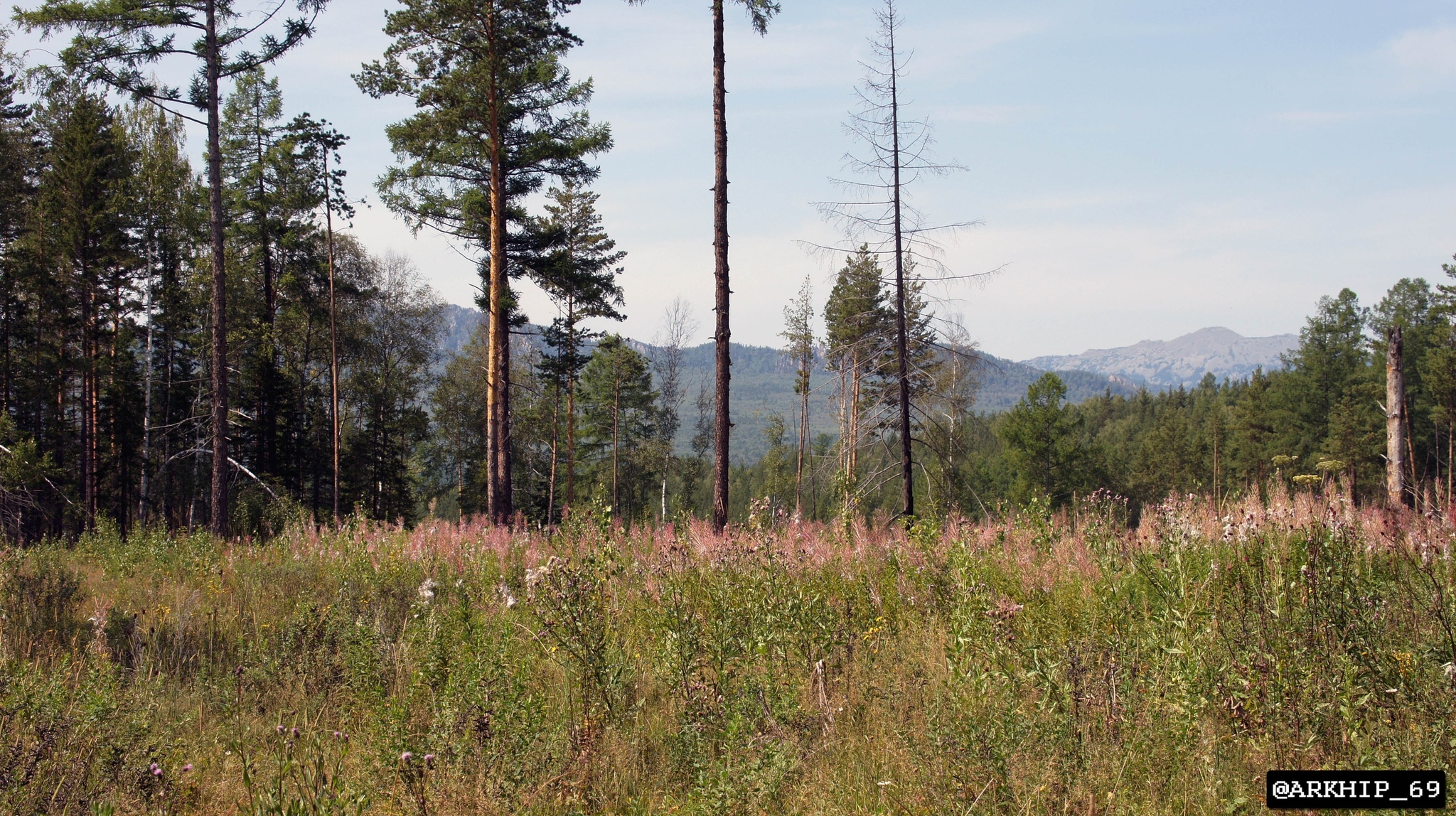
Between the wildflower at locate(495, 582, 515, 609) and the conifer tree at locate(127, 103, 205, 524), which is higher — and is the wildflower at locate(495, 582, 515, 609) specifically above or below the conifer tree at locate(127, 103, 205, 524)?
below

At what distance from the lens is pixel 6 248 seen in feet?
74.0

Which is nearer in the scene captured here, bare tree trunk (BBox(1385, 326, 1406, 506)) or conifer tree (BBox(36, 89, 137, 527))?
bare tree trunk (BBox(1385, 326, 1406, 506))

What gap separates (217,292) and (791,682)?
12409mm

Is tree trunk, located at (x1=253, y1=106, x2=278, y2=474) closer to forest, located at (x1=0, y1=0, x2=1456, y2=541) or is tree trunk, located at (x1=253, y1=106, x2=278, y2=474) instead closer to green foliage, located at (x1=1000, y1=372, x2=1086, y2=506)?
forest, located at (x1=0, y1=0, x2=1456, y2=541)

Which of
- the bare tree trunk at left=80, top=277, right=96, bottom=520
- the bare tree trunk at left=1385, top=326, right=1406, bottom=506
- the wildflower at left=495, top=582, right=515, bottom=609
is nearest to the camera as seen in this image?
the wildflower at left=495, top=582, right=515, bottom=609

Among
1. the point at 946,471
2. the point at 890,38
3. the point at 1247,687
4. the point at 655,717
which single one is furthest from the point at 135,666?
the point at 890,38

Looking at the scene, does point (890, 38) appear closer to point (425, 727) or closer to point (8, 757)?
point (425, 727)

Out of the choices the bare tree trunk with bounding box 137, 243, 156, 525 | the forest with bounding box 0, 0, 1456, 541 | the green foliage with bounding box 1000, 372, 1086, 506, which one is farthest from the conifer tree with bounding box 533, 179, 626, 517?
the green foliage with bounding box 1000, 372, 1086, 506

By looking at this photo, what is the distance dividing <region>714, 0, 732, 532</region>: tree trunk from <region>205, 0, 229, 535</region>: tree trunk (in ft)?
25.6

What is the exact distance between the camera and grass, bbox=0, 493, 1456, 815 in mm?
3322

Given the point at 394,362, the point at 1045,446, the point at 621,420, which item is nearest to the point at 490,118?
the point at 394,362

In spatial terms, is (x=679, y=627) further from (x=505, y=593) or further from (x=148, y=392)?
(x=148, y=392)

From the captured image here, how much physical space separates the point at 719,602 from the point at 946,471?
8985 millimetres

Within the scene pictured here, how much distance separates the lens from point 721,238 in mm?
11961
